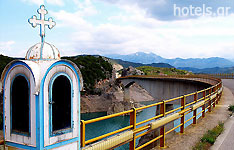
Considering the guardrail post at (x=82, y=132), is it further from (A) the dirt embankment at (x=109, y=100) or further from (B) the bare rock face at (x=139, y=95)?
(B) the bare rock face at (x=139, y=95)

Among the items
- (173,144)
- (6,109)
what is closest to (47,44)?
(6,109)

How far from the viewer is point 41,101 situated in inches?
135

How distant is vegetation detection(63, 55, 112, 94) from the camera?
2965 inches

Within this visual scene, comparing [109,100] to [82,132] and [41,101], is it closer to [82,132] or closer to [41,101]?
[82,132]

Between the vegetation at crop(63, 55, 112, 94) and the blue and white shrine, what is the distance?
2709 inches

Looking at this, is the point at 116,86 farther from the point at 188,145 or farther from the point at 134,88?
the point at 188,145

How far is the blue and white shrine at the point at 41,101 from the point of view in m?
3.43

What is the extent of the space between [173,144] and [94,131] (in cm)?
3101

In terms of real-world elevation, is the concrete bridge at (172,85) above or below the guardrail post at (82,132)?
below

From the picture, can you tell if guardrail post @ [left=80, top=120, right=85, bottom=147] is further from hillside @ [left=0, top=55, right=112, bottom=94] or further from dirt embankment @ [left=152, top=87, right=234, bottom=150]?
hillside @ [left=0, top=55, right=112, bottom=94]

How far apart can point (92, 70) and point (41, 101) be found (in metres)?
78.0

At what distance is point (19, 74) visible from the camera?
3568mm

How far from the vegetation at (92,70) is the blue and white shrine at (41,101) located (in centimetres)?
6881

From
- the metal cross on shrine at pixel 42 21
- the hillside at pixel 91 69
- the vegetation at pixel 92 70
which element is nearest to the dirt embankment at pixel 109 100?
the vegetation at pixel 92 70
